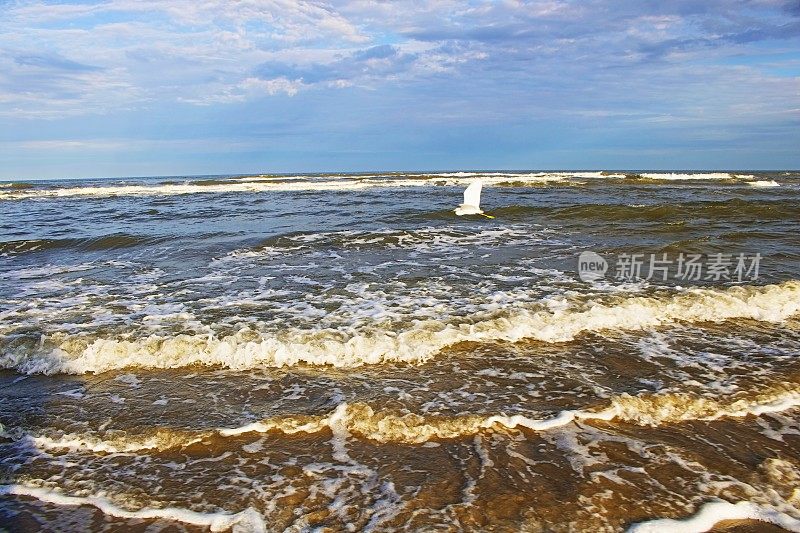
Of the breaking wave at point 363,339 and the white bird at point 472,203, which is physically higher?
the white bird at point 472,203

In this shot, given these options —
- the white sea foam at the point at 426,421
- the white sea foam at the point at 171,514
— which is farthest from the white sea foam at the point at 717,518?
the white sea foam at the point at 171,514

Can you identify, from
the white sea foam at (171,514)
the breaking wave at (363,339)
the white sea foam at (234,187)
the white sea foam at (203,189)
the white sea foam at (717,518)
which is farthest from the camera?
the white sea foam at (234,187)

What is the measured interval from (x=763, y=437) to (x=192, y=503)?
155 inches

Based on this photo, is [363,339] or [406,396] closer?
[406,396]

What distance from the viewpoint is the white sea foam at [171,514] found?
2834 millimetres

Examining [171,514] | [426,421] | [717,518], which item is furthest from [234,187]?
[717,518]

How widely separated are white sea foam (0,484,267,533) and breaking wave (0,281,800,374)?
2.08 meters

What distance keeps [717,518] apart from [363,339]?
3.51m

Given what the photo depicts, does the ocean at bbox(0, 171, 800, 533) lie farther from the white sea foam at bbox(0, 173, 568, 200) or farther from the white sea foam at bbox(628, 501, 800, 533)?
the white sea foam at bbox(0, 173, 568, 200)

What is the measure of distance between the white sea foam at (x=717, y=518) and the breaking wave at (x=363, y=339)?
271 centimetres

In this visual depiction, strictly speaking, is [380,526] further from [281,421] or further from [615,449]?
[615,449]

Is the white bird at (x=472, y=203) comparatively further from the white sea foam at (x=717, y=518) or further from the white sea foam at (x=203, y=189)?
the white sea foam at (x=203, y=189)

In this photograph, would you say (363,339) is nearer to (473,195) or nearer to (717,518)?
(717,518)

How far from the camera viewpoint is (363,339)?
5.47 m
